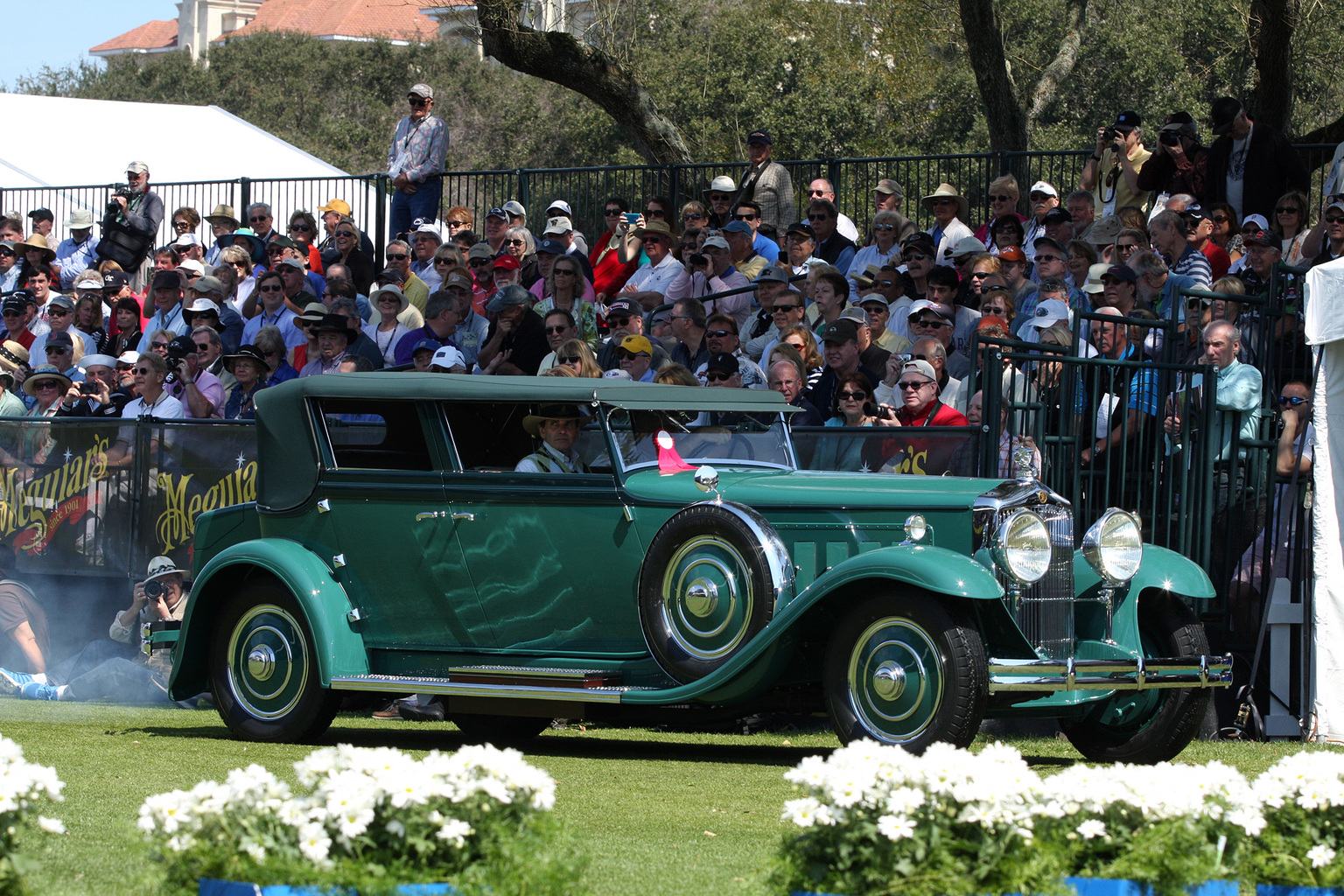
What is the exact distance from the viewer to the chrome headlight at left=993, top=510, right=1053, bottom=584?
6.81 m

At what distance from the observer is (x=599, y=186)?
16641 millimetres

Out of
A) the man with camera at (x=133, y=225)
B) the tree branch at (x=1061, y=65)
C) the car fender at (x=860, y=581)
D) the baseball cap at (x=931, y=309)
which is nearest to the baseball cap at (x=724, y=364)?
the baseball cap at (x=931, y=309)

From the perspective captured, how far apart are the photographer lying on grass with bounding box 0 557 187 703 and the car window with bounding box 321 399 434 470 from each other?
112 inches

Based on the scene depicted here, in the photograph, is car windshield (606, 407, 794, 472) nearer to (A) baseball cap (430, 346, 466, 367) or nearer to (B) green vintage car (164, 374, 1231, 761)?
(B) green vintage car (164, 374, 1231, 761)

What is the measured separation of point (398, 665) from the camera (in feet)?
26.6

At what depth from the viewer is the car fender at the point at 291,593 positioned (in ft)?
26.1

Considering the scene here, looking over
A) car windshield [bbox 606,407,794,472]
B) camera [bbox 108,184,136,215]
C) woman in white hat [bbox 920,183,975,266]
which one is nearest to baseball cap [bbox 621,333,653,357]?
car windshield [bbox 606,407,794,472]

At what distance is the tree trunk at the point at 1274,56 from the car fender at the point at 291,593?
1204 cm

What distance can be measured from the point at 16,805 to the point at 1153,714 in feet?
17.2

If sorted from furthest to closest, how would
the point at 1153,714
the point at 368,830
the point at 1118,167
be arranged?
the point at 1118,167 < the point at 1153,714 < the point at 368,830

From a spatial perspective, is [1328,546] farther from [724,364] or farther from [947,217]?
[947,217]

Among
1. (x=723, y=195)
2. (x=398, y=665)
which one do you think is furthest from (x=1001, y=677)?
(x=723, y=195)

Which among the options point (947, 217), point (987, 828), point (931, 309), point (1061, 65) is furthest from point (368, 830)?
point (1061, 65)

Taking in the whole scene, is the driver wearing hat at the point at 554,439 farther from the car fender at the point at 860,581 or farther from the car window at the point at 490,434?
the car fender at the point at 860,581
